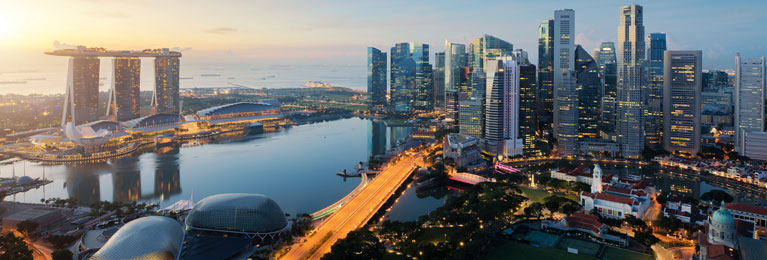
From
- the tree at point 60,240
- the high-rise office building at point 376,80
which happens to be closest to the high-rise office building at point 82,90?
the tree at point 60,240

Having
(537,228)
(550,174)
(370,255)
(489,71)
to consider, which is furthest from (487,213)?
(489,71)

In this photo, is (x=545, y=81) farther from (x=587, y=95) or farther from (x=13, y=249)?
(x=13, y=249)

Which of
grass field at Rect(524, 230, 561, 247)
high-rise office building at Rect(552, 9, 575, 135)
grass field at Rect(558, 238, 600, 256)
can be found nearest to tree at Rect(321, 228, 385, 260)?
grass field at Rect(524, 230, 561, 247)

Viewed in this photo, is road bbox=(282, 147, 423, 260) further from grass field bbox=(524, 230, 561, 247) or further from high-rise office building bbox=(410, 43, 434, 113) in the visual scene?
high-rise office building bbox=(410, 43, 434, 113)

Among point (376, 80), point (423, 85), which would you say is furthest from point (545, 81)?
point (376, 80)

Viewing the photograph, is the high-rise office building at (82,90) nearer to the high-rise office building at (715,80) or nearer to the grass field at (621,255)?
the grass field at (621,255)

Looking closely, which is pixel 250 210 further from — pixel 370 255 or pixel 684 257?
pixel 684 257
